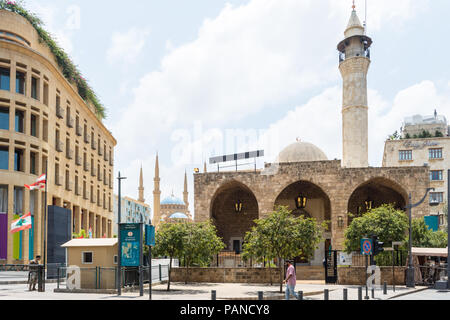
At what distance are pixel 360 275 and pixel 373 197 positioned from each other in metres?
13.6

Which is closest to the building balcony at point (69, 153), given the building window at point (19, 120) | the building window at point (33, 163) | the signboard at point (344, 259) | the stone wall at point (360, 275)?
the building window at point (33, 163)

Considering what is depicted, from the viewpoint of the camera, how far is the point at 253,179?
37.0 meters

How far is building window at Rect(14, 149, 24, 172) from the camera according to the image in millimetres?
34812

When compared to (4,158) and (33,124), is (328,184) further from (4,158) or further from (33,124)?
(4,158)

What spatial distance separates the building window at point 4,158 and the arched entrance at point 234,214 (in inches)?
616

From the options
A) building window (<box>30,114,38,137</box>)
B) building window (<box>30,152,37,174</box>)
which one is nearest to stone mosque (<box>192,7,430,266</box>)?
building window (<box>30,152,37,174</box>)

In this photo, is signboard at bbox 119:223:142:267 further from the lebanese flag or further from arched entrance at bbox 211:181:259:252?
arched entrance at bbox 211:181:259:252

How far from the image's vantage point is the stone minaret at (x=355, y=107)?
43.2 meters

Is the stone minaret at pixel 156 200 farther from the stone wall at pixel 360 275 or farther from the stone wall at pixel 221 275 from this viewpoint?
the stone wall at pixel 360 275

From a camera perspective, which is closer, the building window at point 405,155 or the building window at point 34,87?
the building window at point 34,87

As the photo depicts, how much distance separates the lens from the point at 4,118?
33969 mm

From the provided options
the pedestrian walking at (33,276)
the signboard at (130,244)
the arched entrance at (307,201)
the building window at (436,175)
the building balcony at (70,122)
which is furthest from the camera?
the building window at (436,175)

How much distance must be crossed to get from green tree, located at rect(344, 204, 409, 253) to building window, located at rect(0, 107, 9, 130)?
2343 cm
